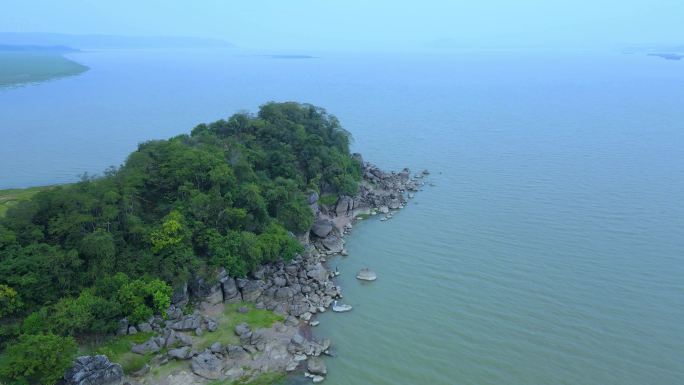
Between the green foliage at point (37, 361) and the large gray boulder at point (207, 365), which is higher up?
the green foliage at point (37, 361)

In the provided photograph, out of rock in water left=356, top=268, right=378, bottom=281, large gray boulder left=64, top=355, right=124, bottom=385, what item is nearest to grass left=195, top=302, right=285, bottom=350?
large gray boulder left=64, top=355, right=124, bottom=385

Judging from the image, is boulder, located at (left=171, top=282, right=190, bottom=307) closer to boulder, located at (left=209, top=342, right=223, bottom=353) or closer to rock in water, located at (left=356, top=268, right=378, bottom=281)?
boulder, located at (left=209, top=342, right=223, bottom=353)

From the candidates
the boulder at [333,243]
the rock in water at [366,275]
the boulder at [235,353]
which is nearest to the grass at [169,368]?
the boulder at [235,353]

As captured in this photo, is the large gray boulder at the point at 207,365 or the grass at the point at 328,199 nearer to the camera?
the large gray boulder at the point at 207,365

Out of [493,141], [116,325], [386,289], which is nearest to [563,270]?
[386,289]

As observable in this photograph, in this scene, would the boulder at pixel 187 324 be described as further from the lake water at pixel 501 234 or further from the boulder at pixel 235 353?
the lake water at pixel 501 234

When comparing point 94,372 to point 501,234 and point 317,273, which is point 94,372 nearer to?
point 317,273

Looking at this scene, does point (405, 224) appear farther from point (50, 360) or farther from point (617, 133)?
point (617, 133)

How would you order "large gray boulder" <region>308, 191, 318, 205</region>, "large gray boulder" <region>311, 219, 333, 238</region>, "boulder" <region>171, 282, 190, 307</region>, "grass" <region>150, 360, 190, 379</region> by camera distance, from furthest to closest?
"large gray boulder" <region>308, 191, 318, 205</region>, "large gray boulder" <region>311, 219, 333, 238</region>, "boulder" <region>171, 282, 190, 307</region>, "grass" <region>150, 360, 190, 379</region>
